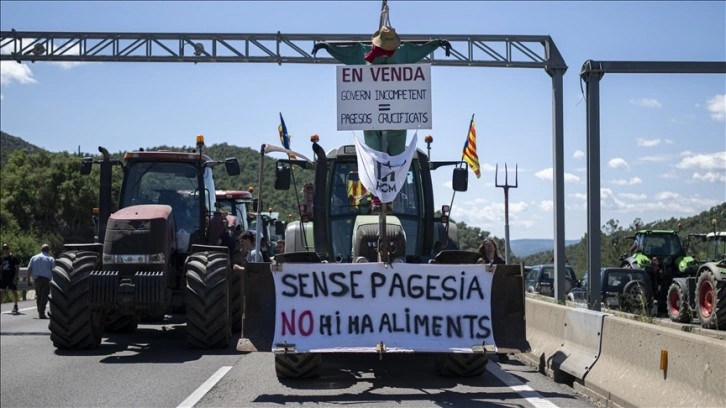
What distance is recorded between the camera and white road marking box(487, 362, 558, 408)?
311 inches

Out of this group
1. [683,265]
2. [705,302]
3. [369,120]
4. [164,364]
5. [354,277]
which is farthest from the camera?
[683,265]

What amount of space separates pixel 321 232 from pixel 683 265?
1530cm

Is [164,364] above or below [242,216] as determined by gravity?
below

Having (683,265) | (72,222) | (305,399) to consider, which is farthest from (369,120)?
(72,222)

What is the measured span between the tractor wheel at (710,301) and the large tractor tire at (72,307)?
1144 cm

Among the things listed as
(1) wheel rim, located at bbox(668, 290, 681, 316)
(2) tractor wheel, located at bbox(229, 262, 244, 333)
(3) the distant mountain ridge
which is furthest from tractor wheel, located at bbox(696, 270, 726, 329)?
(3) the distant mountain ridge

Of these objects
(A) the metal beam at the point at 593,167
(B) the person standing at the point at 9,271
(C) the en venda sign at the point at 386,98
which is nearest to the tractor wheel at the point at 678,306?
(A) the metal beam at the point at 593,167

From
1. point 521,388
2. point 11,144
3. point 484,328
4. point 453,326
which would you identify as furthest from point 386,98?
point 11,144

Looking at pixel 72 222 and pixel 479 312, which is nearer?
pixel 479 312

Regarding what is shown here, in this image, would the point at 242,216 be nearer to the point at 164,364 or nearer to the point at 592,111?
the point at 164,364

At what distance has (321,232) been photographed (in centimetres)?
1147

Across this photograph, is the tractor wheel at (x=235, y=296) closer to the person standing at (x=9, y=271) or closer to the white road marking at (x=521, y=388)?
the white road marking at (x=521, y=388)

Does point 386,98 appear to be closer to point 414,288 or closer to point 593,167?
point 414,288

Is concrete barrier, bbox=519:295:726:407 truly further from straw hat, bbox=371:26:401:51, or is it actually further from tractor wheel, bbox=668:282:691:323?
tractor wheel, bbox=668:282:691:323
